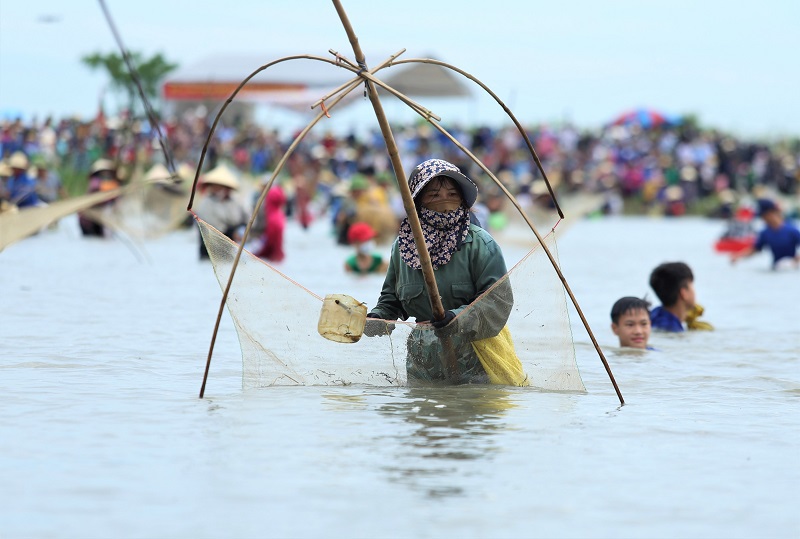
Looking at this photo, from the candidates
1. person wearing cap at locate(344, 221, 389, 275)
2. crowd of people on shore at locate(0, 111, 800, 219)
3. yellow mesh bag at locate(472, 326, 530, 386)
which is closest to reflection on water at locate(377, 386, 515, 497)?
yellow mesh bag at locate(472, 326, 530, 386)

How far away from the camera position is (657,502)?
4.25 m

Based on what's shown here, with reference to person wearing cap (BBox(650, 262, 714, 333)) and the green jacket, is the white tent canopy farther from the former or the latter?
the green jacket

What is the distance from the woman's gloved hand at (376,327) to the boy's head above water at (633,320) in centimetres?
253

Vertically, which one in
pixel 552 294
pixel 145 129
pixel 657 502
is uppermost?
pixel 145 129

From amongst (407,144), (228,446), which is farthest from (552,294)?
(407,144)

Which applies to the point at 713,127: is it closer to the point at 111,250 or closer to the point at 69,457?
the point at 111,250

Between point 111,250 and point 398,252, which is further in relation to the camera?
point 111,250

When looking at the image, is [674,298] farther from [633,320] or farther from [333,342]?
[333,342]

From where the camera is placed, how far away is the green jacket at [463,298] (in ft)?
18.8

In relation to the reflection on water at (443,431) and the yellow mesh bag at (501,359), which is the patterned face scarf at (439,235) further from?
the reflection on water at (443,431)

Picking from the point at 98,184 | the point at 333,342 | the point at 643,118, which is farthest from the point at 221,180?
the point at 643,118

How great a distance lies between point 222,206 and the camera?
549 inches

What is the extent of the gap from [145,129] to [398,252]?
25.2 m

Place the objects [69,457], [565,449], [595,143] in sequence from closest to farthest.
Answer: [69,457] < [565,449] < [595,143]
